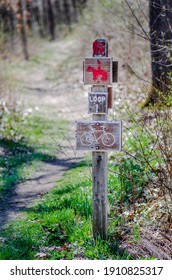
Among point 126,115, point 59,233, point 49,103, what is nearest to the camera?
point 59,233

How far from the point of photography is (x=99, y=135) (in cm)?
604

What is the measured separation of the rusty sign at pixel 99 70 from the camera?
595 centimetres

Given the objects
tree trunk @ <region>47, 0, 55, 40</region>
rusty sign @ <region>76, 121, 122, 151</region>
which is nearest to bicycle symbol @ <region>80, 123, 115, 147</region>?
rusty sign @ <region>76, 121, 122, 151</region>

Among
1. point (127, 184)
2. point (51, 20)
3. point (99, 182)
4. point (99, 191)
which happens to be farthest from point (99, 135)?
point (51, 20)

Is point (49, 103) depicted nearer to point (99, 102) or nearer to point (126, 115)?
point (126, 115)

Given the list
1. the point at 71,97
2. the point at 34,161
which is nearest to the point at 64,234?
the point at 34,161

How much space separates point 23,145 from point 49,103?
692cm

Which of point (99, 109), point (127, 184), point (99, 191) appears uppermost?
point (99, 109)

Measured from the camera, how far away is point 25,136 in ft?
44.2

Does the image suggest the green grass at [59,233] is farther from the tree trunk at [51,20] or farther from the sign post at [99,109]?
the tree trunk at [51,20]

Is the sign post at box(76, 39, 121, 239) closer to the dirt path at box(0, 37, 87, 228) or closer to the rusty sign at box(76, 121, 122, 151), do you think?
the rusty sign at box(76, 121, 122, 151)

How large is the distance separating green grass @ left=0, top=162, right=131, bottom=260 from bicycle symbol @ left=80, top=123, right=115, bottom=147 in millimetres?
Result: 1233

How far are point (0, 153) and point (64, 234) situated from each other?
524 centimetres

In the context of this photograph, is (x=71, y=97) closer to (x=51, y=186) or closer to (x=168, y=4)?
(x=168, y=4)
